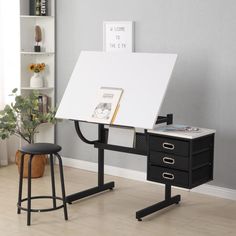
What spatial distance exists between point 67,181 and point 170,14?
1.80m

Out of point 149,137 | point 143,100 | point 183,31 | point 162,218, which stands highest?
point 183,31

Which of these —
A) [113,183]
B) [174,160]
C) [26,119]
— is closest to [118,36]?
[26,119]

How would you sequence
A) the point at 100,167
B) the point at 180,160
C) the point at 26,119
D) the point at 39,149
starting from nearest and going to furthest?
the point at 39,149
the point at 180,160
the point at 100,167
the point at 26,119

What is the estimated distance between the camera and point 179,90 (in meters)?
5.00

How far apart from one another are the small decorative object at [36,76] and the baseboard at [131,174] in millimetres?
828

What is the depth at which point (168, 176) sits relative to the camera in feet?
14.0

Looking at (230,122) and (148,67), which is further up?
(148,67)

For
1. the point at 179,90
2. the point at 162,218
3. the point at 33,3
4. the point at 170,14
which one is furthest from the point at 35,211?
the point at 33,3

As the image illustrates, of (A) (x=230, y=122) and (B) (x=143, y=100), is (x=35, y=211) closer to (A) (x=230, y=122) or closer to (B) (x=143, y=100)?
(B) (x=143, y=100)

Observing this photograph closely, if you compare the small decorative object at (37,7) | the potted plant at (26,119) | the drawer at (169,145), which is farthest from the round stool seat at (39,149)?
the small decorative object at (37,7)

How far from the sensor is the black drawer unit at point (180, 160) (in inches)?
163

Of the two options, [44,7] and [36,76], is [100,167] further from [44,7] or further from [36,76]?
[44,7]

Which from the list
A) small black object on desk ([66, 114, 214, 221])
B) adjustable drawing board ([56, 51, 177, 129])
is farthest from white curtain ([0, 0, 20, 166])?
A: small black object on desk ([66, 114, 214, 221])

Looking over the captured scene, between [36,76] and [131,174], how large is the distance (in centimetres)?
139
